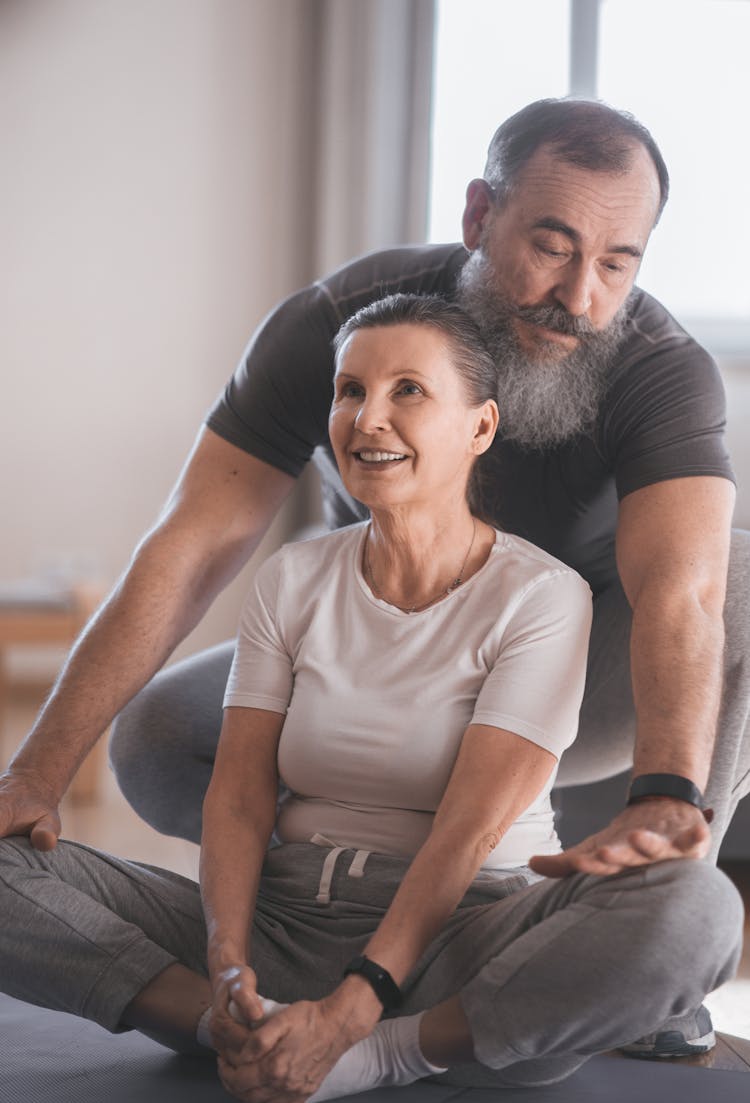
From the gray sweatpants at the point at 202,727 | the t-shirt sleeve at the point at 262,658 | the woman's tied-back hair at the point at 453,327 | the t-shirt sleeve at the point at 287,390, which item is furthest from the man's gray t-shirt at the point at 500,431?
the t-shirt sleeve at the point at 262,658

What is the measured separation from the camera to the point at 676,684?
1.34m

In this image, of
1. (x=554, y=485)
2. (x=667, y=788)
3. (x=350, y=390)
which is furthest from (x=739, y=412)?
(x=667, y=788)

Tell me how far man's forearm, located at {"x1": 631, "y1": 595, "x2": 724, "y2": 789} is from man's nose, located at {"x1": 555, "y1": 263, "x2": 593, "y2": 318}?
38 cm

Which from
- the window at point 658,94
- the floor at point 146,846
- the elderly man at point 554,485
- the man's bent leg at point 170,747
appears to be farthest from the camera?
the window at point 658,94

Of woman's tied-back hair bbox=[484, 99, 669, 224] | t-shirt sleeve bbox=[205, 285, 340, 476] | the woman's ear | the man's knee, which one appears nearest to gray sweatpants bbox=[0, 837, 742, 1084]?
the man's knee

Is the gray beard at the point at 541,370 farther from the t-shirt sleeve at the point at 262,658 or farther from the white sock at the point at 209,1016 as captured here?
the white sock at the point at 209,1016

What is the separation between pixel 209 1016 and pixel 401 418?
0.65m

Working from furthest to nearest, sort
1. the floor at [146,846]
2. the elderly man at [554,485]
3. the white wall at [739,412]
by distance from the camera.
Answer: the white wall at [739,412] → the floor at [146,846] → the elderly man at [554,485]

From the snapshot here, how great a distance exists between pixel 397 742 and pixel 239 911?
239 mm

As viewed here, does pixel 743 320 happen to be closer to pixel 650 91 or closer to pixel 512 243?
Result: pixel 650 91

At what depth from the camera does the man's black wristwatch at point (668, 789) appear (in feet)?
4.02

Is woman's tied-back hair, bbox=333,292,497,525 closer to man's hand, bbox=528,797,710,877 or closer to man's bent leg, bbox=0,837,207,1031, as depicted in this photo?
man's hand, bbox=528,797,710,877

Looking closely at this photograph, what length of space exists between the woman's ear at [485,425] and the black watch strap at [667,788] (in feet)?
1.43

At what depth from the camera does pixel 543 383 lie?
164cm
